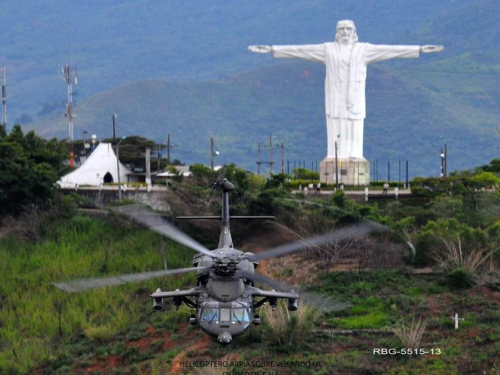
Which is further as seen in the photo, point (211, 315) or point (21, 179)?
point (21, 179)

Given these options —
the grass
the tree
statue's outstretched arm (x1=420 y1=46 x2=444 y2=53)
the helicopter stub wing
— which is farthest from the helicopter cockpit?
statue's outstretched arm (x1=420 y1=46 x2=444 y2=53)

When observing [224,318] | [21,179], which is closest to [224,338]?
[224,318]

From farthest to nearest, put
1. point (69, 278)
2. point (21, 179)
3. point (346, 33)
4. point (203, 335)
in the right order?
point (346, 33) → point (21, 179) → point (69, 278) → point (203, 335)

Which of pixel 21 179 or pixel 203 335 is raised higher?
pixel 21 179

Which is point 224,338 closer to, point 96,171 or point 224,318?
point 224,318

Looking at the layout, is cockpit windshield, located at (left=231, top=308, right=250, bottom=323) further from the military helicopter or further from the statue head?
the statue head

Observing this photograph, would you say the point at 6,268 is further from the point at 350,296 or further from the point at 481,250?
the point at 481,250

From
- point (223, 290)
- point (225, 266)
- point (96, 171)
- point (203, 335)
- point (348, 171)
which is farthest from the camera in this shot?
point (96, 171)
